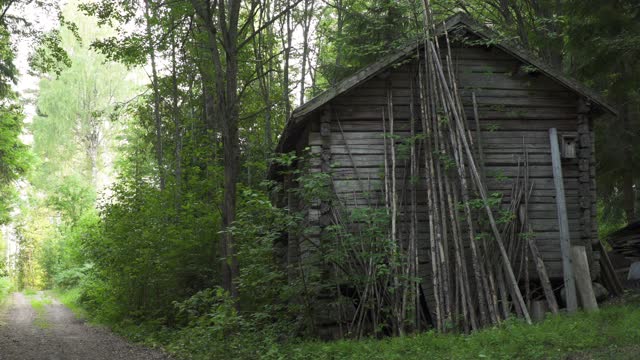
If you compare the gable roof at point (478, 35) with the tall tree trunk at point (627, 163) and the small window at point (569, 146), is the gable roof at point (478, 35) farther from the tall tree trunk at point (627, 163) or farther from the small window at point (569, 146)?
the tall tree trunk at point (627, 163)

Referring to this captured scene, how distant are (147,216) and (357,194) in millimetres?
6955

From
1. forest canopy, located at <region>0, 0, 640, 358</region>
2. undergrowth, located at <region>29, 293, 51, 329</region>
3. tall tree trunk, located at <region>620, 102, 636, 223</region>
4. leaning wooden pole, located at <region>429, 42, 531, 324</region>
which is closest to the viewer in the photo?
leaning wooden pole, located at <region>429, 42, 531, 324</region>

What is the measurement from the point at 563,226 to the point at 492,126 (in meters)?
2.39

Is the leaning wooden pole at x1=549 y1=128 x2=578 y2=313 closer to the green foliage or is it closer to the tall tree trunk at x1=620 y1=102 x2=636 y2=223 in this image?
the green foliage

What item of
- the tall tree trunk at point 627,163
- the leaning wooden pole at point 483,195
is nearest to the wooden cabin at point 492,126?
the leaning wooden pole at point 483,195

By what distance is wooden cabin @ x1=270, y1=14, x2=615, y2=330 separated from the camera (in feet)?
40.8

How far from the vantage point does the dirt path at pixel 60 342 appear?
1172cm

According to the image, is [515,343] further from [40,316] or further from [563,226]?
[40,316]

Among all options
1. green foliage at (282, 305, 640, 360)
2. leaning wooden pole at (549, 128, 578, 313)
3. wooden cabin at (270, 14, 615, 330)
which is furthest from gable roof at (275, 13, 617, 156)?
green foliage at (282, 305, 640, 360)

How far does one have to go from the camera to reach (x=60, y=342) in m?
14.0

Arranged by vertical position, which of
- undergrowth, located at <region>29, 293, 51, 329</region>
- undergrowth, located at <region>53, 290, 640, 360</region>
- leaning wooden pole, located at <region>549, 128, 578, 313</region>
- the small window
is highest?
the small window

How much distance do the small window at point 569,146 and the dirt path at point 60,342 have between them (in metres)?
8.81

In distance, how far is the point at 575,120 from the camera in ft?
43.6

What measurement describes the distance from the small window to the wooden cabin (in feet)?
0.07
